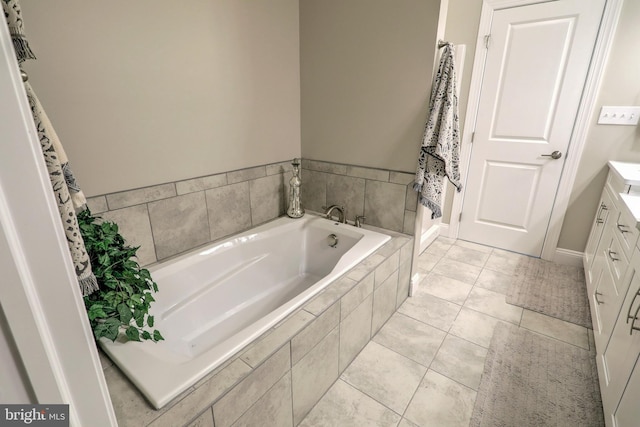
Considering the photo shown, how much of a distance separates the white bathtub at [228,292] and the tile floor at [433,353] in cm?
53

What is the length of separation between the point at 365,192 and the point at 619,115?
1867mm

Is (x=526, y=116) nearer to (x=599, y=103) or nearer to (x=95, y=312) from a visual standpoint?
(x=599, y=103)

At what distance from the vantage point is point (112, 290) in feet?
3.37

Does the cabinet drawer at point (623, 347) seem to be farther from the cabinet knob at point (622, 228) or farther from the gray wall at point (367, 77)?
the gray wall at point (367, 77)

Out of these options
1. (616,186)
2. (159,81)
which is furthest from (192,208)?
(616,186)

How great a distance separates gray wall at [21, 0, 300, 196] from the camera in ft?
4.00

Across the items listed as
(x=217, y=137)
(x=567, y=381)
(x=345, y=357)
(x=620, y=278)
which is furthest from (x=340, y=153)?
(x=567, y=381)

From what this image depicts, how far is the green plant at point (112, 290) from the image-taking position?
991 mm

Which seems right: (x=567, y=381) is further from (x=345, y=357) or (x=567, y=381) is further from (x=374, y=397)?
(x=345, y=357)

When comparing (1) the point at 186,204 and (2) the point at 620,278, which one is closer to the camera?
(2) the point at 620,278

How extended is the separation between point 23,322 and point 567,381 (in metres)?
2.10

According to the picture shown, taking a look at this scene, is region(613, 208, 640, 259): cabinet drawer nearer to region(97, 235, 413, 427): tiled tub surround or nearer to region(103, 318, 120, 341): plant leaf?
region(97, 235, 413, 427): tiled tub surround

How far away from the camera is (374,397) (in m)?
1.46

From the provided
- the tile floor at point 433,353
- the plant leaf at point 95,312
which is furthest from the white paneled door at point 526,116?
the plant leaf at point 95,312
